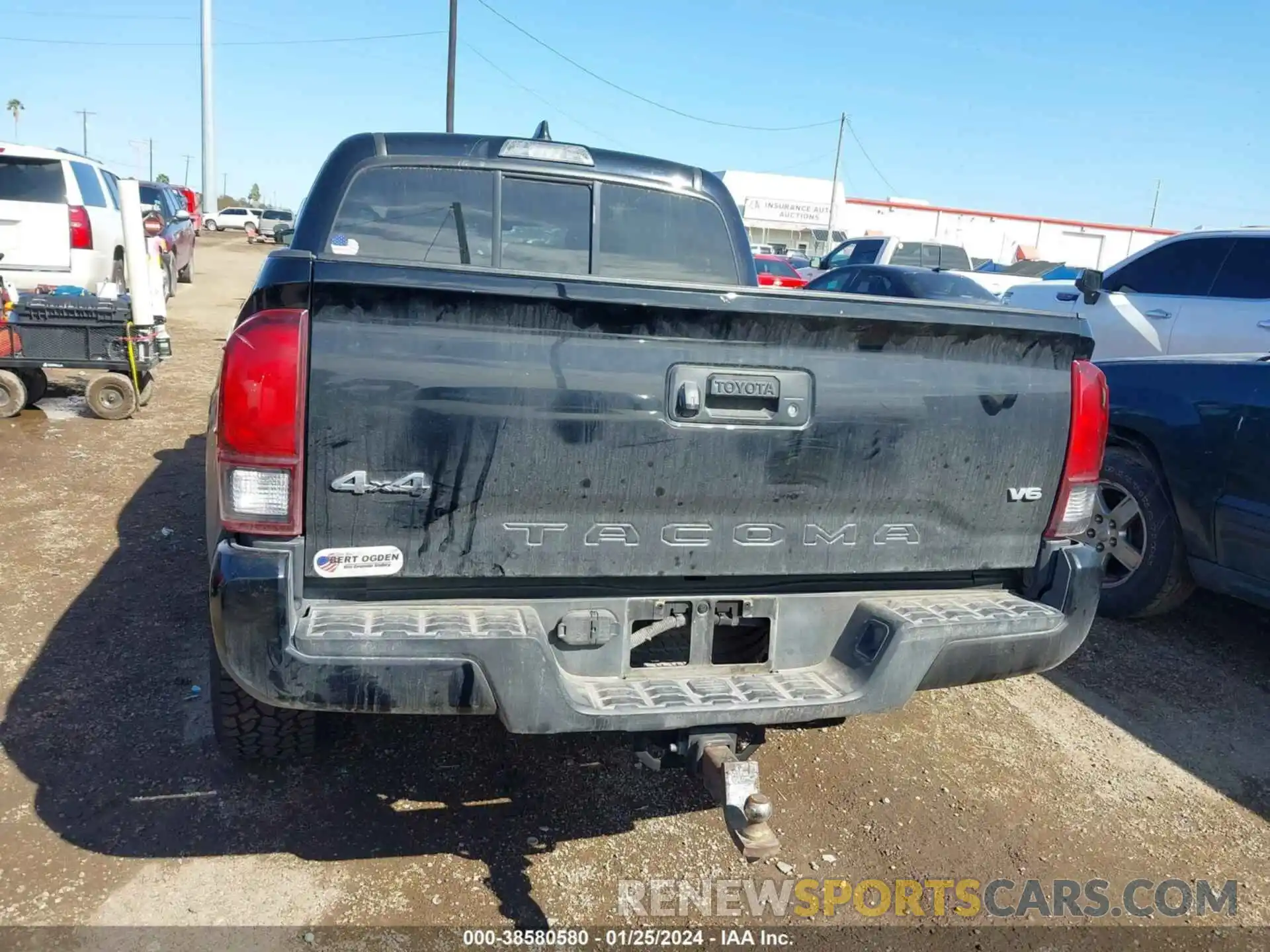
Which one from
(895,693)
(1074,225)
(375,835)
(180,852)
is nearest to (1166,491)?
(895,693)

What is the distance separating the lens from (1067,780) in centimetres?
344

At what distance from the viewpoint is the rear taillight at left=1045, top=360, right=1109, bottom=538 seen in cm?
270

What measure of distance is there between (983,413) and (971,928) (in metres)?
1.44

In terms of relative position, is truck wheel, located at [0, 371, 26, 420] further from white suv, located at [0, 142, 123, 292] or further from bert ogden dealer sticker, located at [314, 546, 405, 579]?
bert ogden dealer sticker, located at [314, 546, 405, 579]

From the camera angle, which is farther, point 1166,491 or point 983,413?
A: point 1166,491

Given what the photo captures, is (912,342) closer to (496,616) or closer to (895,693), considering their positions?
(895,693)

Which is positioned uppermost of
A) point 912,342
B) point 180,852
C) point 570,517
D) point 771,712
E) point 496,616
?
point 912,342

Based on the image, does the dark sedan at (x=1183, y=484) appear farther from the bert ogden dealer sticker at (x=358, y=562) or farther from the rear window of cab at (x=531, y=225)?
the bert ogden dealer sticker at (x=358, y=562)

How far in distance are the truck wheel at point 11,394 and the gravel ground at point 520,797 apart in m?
3.81

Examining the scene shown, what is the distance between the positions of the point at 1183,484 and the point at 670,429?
10.6 ft

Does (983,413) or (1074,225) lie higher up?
(1074,225)

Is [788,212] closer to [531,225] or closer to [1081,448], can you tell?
[531,225]

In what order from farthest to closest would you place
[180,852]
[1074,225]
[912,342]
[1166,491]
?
[1074,225]
[1166,491]
[180,852]
[912,342]

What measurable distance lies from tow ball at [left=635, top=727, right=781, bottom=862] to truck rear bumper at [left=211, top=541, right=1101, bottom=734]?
121mm
